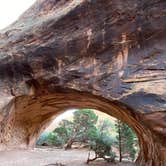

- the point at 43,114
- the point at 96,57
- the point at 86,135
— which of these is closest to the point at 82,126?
the point at 86,135

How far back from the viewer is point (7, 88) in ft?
27.3

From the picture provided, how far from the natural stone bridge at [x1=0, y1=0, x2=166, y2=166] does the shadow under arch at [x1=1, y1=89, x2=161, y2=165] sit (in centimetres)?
23

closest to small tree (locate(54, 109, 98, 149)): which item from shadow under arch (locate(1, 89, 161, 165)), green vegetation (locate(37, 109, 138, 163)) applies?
green vegetation (locate(37, 109, 138, 163))

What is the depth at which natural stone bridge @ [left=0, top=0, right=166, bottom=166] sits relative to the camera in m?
6.19

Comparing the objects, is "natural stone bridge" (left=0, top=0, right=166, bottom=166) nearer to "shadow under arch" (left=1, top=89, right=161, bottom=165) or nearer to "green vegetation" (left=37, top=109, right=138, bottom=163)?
"shadow under arch" (left=1, top=89, right=161, bottom=165)

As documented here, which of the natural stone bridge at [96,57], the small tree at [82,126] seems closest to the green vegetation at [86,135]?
the small tree at [82,126]

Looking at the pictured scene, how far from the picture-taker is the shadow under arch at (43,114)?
826cm

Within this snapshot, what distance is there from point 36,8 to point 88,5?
246 centimetres

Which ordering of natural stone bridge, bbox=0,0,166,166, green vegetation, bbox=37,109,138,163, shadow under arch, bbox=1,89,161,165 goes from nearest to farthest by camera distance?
natural stone bridge, bbox=0,0,166,166 → shadow under arch, bbox=1,89,161,165 → green vegetation, bbox=37,109,138,163

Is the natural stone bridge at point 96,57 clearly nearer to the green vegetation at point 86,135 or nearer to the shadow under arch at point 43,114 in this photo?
the shadow under arch at point 43,114

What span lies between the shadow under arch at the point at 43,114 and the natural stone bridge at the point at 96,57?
9.2 inches

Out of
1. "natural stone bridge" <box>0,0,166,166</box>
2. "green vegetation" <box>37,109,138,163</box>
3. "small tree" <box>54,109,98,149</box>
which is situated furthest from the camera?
"small tree" <box>54,109,98,149</box>

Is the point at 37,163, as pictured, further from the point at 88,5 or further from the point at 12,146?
the point at 88,5

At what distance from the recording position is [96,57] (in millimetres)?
7066
